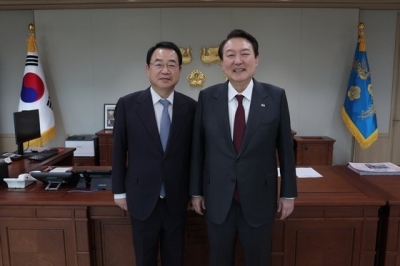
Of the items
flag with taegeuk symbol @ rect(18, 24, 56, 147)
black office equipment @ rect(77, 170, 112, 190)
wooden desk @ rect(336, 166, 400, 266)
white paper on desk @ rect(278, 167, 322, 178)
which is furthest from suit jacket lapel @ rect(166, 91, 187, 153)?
flag with taegeuk symbol @ rect(18, 24, 56, 147)

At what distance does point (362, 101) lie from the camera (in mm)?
3789

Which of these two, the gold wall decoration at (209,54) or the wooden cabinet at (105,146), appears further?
the gold wall decoration at (209,54)

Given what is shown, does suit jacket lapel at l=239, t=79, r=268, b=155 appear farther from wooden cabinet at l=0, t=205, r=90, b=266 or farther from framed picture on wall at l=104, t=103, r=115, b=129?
framed picture on wall at l=104, t=103, r=115, b=129

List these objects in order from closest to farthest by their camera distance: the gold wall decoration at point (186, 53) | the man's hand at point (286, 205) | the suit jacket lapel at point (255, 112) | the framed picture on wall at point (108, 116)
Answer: the suit jacket lapel at point (255, 112)
the man's hand at point (286, 205)
the gold wall decoration at point (186, 53)
the framed picture on wall at point (108, 116)

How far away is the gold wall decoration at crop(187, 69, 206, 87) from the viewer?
13.3 ft

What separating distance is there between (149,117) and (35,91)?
329 centimetres

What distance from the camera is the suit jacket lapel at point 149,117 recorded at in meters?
1.28

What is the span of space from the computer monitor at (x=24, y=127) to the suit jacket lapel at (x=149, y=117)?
6.39 feet

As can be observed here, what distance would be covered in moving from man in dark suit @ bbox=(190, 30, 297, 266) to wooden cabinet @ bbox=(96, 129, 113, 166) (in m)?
2.82

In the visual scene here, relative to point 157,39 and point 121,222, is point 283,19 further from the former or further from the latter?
point 121,222

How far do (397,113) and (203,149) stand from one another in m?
4.17

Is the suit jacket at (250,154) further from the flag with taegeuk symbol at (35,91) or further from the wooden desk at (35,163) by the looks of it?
the flag with taegeuk symbol at (35,91)

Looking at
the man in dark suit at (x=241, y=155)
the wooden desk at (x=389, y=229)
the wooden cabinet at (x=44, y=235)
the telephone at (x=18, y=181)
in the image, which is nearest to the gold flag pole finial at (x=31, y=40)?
the telephone at (x=18, y=181)

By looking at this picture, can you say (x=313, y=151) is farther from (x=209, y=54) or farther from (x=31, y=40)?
(x=31, y=40)
